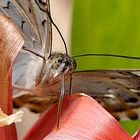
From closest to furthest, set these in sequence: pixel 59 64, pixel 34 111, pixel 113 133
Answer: pixel 113 133, pixel 59 64, pixel 34 111

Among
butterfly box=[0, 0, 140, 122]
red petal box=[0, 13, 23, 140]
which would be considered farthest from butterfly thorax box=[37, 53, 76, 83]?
red petal box=[0, 13, 23, 140]

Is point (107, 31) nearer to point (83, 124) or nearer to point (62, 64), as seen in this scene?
point (62, 64)

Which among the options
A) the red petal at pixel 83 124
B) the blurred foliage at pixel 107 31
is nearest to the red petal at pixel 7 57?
the red petal at pixel 83 124

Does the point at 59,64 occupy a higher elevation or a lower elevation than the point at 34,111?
higher

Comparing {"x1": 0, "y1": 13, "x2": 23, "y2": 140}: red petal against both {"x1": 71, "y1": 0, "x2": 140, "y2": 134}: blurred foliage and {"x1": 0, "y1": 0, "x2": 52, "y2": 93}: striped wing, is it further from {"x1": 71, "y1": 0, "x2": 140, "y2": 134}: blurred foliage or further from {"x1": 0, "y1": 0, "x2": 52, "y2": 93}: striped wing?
{"x1": 71, "y1": 0, "x2": 140, "y2": 134}: blurred foliage

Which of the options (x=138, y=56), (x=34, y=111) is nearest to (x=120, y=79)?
(x=138, y=56)

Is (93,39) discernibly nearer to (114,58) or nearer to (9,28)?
(114,58)
